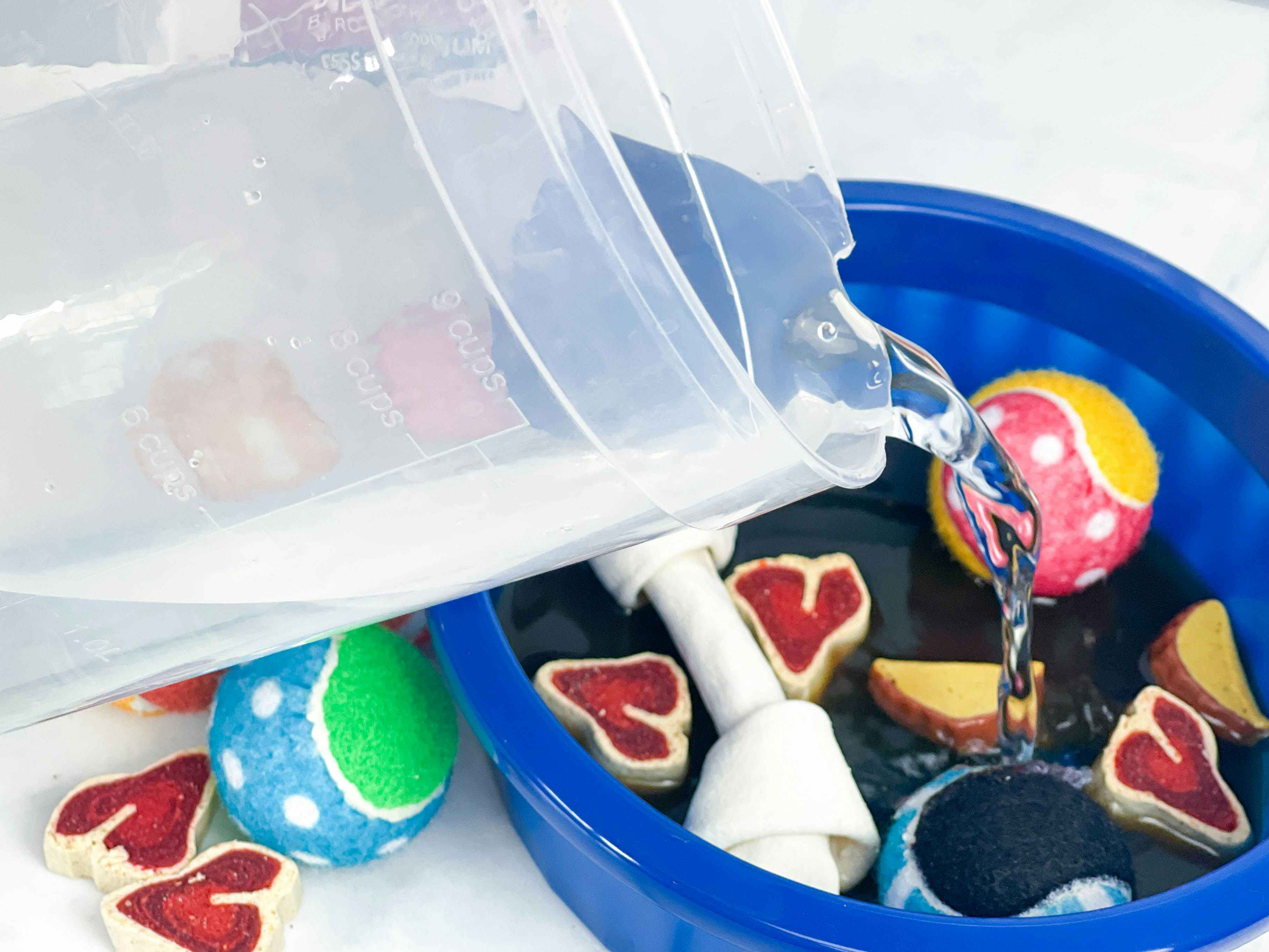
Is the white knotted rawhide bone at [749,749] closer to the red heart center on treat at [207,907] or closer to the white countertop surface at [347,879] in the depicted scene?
the white countertop surface at [347,879]

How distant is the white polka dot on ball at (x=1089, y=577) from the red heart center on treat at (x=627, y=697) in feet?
0.98

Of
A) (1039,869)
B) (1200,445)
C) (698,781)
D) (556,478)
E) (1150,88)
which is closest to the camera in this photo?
(556,478)

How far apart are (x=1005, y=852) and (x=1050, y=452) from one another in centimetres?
29

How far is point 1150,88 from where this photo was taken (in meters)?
1.36

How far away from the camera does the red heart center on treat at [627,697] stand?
75 centimetres

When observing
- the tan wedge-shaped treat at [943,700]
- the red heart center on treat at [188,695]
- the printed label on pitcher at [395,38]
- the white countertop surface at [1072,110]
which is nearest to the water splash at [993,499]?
the tan wedge-shaped treat at [943,700]

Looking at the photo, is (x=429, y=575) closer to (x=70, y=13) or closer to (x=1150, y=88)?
A: (x=70, y=13)

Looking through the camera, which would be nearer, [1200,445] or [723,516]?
[723,516]

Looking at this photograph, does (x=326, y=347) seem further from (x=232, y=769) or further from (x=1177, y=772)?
(x=1177, y=772)

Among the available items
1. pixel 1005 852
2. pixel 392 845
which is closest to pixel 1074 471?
pixel 1005 852

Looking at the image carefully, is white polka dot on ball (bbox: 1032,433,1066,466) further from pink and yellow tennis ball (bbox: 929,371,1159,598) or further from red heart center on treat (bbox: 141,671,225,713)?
red heart center on treat (bbox: 141,671,225,713)

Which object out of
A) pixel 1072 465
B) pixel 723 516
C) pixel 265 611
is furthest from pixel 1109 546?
pixel 265 611

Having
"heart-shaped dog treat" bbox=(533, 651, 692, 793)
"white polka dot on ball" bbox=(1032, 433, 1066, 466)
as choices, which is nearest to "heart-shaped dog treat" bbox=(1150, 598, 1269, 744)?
"white polka dot on ball" bbox=(1032, 433, 1066, 466)

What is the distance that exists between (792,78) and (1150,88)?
0.96 meters
